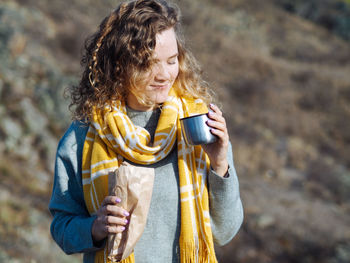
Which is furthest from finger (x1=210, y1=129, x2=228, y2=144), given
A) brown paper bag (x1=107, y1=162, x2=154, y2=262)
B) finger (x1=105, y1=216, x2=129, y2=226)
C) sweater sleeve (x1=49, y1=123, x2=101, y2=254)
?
sweater sleeve (x1=49, y1=123, x2=101, y2=254)

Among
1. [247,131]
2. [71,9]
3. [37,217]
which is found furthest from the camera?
[71,9]

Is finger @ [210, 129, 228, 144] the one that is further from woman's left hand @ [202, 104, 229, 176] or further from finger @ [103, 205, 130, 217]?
finger @ [103, 205, 130, 217]

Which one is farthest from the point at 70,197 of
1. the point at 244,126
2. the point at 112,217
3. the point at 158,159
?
the point at 244,126

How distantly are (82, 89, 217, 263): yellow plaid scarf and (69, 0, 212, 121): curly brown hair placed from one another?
9 centimetres

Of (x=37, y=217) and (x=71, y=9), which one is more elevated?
(x=71, y=9)

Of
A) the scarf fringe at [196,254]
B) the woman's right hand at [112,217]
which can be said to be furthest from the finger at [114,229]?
the scarf fringe at [196,254]

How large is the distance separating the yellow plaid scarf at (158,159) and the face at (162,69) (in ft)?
0.29

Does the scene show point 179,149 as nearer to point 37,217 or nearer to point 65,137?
point 65,137

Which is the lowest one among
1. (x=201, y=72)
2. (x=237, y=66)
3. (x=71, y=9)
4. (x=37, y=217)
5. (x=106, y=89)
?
(x=37, y=217)

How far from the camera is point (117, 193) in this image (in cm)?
154

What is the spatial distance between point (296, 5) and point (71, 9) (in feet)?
65.9

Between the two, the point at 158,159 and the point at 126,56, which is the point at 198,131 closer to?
the point at 158,159

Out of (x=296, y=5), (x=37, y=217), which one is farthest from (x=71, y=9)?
(x=296, y=5)

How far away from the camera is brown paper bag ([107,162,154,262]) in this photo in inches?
60.3
